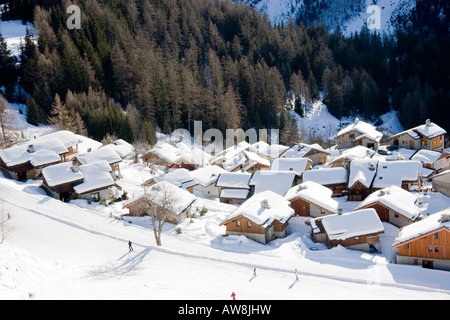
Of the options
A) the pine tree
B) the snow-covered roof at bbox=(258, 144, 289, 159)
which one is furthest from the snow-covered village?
the pine tree

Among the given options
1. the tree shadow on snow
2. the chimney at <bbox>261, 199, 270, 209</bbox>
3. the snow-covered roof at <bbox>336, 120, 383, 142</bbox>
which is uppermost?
the snow-covered roof at <bbox>336, 120, 383, 142</bbox>

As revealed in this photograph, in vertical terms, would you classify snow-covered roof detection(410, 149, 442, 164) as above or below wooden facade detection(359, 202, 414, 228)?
above

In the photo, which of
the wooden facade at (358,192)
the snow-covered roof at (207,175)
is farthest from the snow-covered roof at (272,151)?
the wooden facade at (358,192)

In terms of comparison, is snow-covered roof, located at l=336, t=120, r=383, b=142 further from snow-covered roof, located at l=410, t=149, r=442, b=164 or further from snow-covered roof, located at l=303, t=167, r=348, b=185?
snow-covered roof, located at l=303, t=167, r=348, b=185

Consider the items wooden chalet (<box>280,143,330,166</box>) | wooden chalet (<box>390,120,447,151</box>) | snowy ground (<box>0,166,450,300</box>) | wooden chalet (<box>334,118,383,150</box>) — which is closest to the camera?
snowy ground (<box>0,166,450,300</box>)

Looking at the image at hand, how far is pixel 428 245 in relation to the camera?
116 ft

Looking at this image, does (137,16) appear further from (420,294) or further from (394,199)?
(420,294)

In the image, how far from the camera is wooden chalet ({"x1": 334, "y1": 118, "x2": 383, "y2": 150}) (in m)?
78.9

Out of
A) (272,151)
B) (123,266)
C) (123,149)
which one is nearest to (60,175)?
(123,266)

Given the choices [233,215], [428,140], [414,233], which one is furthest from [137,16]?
[414,233]

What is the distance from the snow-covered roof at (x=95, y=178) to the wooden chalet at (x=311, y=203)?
2378 cm

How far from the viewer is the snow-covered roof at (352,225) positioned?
39688 millimetres

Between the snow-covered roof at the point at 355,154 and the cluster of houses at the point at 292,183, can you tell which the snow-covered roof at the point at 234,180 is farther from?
the snow-covered roof at the point at 355,154

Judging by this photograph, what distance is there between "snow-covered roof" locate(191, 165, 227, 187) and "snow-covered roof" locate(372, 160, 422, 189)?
24.1 m
